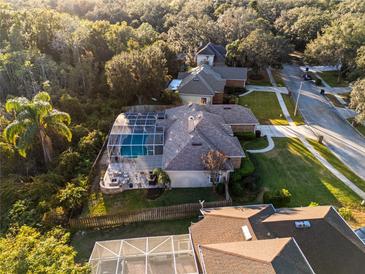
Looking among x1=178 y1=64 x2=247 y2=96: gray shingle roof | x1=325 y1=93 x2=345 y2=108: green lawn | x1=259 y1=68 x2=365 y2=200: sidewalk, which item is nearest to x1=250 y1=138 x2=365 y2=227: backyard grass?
x1=259 y1=68 x2=365 y2=200: sidewalk

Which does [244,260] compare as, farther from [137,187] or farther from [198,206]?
[137,187]

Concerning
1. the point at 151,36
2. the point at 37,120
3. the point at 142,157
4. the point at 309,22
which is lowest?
the point at 142,157

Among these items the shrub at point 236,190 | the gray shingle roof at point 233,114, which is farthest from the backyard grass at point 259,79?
the shrub at point 236,190

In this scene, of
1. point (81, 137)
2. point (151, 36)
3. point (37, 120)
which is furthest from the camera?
point (151, 36)

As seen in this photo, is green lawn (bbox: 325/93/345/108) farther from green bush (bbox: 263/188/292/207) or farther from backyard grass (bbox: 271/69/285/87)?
green bush (bbox: 263/188/292/207)

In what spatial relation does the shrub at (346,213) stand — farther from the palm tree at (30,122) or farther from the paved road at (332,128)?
the palm tree at (30,122)

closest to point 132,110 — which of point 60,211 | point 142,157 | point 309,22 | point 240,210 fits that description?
point 142,157
